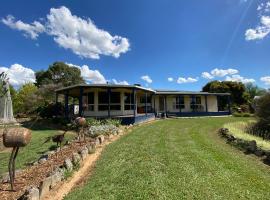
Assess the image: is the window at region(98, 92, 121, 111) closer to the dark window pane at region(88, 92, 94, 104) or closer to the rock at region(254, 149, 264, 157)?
the dark window pane at region(88, 92, 94, 104)

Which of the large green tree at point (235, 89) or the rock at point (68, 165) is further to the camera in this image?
the large green tree at point (235, 89)

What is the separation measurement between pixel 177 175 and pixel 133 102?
47.5ft

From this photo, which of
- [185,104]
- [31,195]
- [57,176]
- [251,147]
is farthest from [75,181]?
[185,104]

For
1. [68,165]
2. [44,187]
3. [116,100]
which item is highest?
[116,100]

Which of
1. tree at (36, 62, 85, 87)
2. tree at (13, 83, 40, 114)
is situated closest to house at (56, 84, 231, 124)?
tree at (13, 83, 40, 114)

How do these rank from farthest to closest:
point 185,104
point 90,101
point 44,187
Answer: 1. point 185,104
2. point 90,101
3. point 44,187

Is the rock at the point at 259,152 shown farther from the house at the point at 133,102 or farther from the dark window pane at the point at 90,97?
the dark window pane at the point at 90,97

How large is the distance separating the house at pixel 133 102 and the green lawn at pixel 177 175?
1017 centimetres

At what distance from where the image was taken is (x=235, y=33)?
2031 centimetres

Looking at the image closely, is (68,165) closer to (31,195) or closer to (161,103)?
(31,195)

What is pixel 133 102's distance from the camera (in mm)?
20047

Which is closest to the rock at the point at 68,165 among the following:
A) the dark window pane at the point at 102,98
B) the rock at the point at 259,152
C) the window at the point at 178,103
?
the rock at the point at 259,152

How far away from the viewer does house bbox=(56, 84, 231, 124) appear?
18.6 meters

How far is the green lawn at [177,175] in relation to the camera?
187 inches
